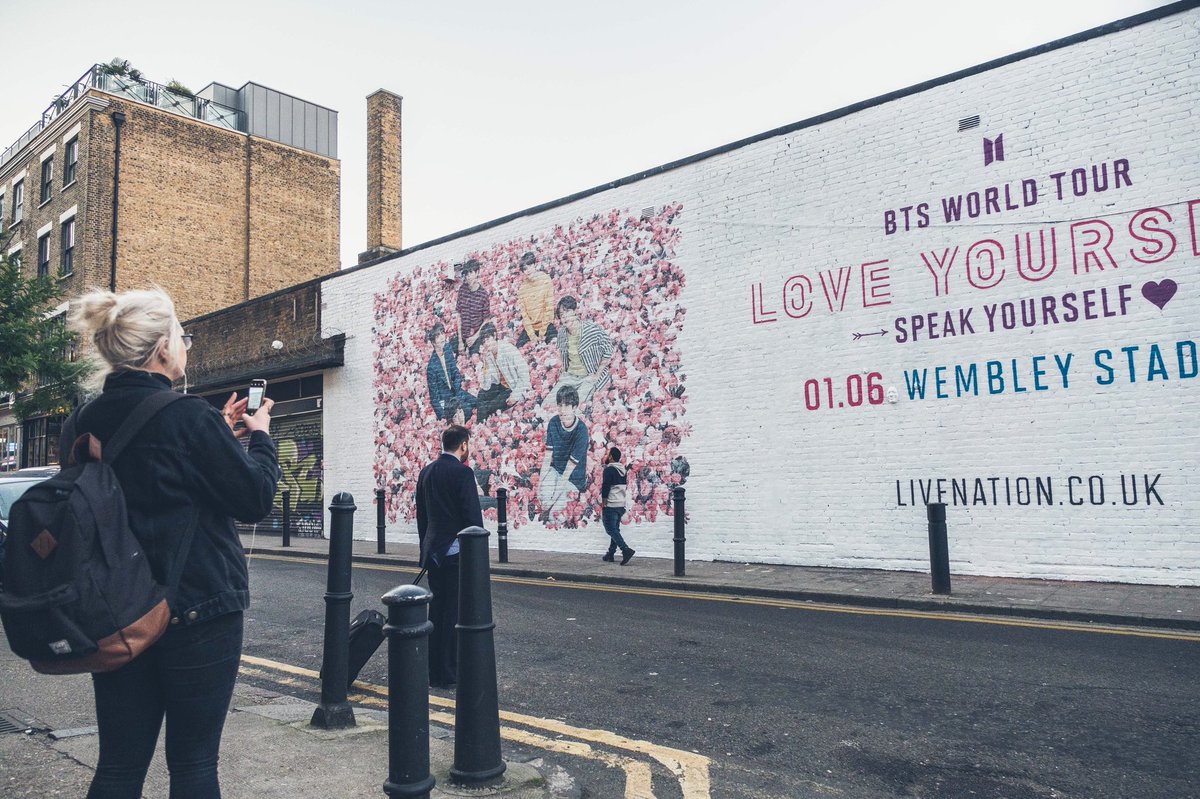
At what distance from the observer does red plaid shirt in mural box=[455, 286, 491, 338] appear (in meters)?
16.3

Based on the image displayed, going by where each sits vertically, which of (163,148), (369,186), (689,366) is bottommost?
(689,366)

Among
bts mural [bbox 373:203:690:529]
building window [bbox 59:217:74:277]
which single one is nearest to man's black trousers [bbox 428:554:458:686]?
bts mural [bbox 373:203:690:529]

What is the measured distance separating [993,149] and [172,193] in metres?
26.8

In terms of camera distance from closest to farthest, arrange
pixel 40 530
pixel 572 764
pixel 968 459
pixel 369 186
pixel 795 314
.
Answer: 1. pixel 40 530
2. pixel 572 764
3. pixel 968 459
4. pixel 795 314
5. pixel 369 186

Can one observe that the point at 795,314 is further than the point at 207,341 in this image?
No

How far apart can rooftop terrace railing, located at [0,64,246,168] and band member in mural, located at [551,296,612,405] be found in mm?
21963

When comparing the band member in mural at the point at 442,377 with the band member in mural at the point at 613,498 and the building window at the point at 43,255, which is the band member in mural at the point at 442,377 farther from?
the building window at the point at 43,255

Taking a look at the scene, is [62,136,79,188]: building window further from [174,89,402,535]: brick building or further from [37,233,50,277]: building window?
[174,89,402,535]: brick building

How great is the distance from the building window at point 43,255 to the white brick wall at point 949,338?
2531 centimetres

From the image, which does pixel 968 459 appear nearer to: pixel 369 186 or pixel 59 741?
pixel 59 741

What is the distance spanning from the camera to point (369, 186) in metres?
20.0

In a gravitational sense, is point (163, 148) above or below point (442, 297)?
above

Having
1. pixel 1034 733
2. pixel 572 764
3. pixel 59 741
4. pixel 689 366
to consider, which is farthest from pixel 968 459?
pixel 59 741

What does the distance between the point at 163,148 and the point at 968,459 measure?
92.5 ft
